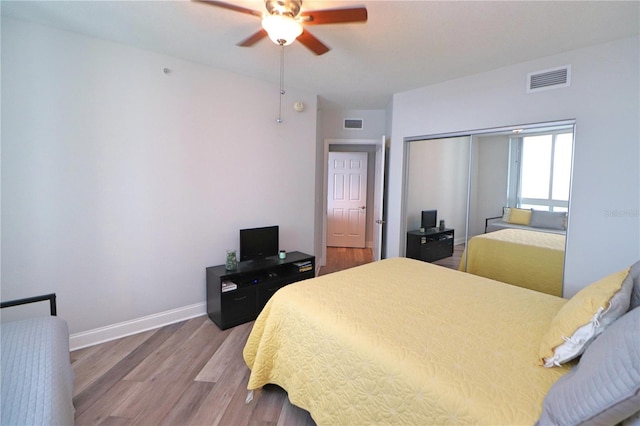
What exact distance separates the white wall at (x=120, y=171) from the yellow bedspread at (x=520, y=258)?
250cm

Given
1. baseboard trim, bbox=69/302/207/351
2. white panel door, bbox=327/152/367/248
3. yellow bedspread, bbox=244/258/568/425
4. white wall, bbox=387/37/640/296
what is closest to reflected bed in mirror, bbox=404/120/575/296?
white wall, bbox=387/37/640/296

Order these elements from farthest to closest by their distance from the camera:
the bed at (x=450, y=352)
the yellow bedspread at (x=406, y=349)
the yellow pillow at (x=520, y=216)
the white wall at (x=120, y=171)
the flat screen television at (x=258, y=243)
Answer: the flat screen television at (x=258, y=243) → the yellow pillow at (x=520, y=216) → the white wall at (x=120, y=171) → the yellow bedspread at (x=406, y=349) → the bed at (x=450, y=352)

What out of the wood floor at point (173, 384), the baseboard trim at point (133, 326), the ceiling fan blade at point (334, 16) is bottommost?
the wood floor at point (173, 384)

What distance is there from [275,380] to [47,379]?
3.76ft

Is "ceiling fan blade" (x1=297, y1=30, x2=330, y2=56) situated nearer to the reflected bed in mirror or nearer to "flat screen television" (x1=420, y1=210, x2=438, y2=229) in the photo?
the reflected bed in mirror

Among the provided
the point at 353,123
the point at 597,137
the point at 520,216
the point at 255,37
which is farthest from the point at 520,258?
the point at 255,37

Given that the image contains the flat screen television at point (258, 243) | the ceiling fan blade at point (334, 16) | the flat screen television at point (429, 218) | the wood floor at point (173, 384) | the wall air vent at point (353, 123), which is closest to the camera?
the ceiling fan blade at point (334, 16)

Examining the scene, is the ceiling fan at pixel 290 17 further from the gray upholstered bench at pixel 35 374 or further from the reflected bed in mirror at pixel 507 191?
the reflected bed in mirror at pixel 507 191

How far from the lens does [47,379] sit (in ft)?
4.45

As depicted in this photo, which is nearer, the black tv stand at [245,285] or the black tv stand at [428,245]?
the black tv stand at [245,285]

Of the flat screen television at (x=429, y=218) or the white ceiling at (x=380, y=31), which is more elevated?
the white ceiling at (x=380, y=31)

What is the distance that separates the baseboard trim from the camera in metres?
2.54

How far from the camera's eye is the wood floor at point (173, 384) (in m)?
1.83

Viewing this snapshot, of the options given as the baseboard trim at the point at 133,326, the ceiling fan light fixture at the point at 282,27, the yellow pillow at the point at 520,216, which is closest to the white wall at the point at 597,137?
the yellow pillow at the point at 520,216
